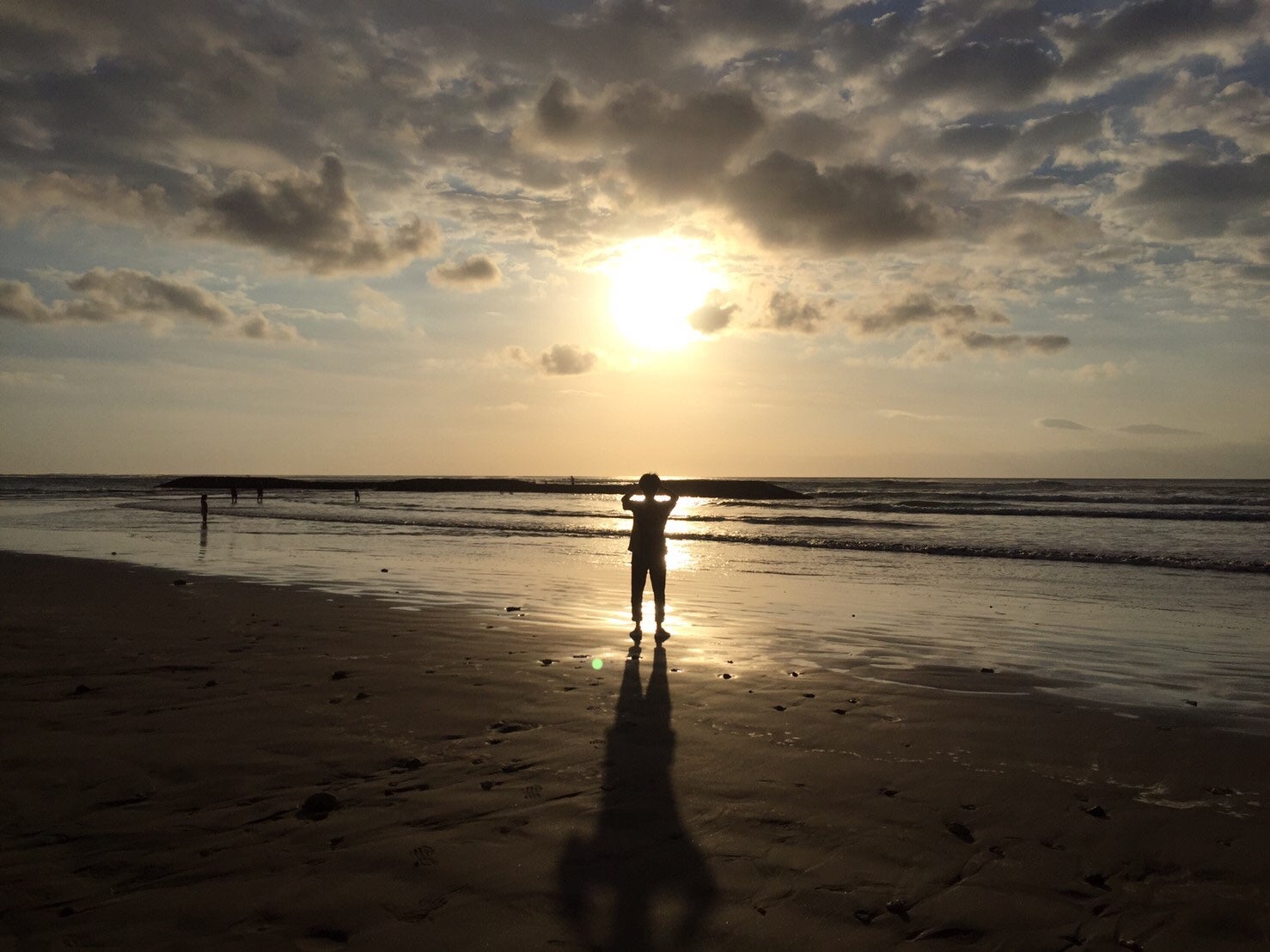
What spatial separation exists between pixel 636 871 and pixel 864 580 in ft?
54.9

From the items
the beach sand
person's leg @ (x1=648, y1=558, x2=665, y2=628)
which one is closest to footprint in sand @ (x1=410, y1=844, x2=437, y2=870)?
the beach sand

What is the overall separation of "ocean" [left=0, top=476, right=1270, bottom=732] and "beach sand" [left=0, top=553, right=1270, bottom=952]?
5.98ft

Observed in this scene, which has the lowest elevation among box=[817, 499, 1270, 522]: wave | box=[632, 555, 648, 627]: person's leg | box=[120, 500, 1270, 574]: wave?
box=[120, 500, 1270, 574]: wave

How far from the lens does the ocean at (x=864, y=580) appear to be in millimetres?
10703

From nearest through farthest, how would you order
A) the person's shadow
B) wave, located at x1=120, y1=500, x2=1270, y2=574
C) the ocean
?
the person's shadow, the ocean, wave, located at x1=120, y1=500, x2=1270, y2=574

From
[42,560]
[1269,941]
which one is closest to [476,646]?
[1269,941]

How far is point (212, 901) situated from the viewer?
13.0 feet

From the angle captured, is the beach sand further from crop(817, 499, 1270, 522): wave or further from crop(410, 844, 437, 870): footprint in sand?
crop(817, 499, 1270, 522): wave

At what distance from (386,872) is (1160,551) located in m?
30.2

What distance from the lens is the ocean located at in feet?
35.1

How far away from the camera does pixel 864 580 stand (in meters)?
20.1

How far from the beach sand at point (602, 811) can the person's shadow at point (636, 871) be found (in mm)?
19

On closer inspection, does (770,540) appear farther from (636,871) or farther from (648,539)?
(636,871)

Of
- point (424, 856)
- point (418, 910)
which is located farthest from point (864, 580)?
point (418, 910)
